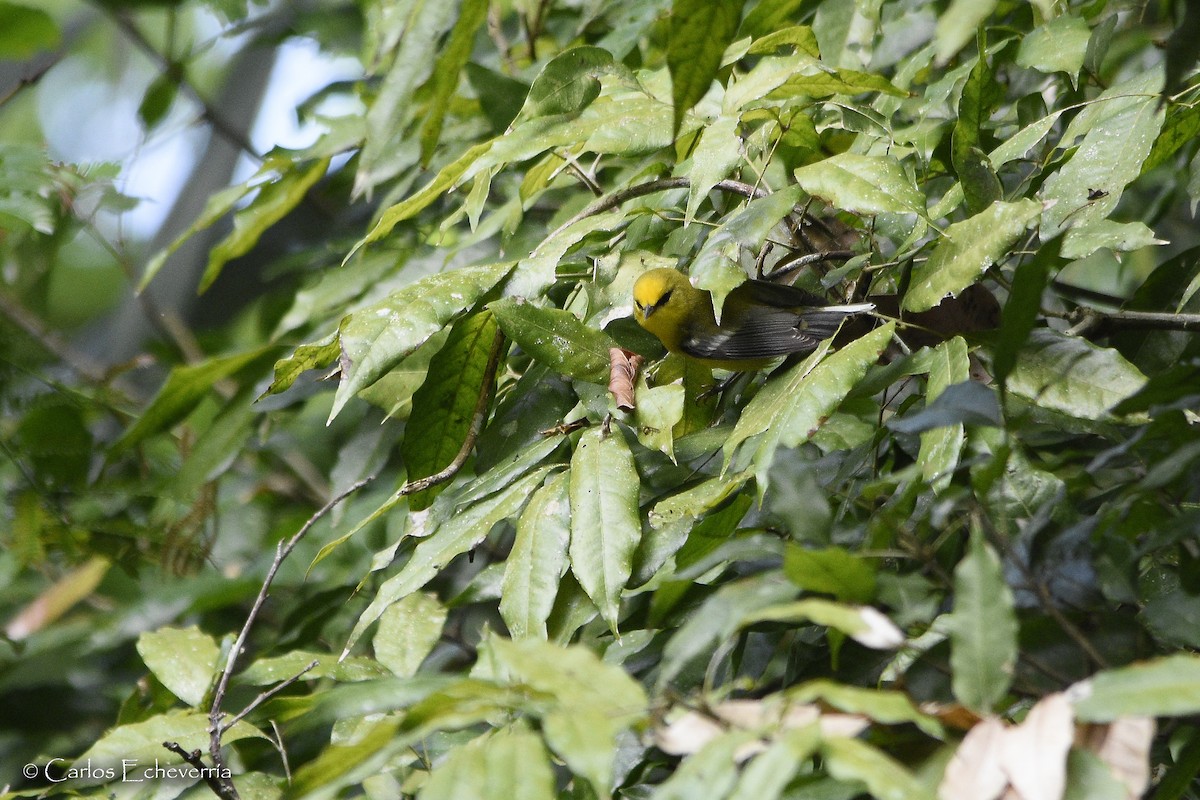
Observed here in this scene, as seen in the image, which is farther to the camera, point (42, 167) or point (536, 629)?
point (42, 167)

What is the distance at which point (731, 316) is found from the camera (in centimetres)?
150

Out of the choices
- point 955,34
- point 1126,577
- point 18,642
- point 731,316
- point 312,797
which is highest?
point 955,34

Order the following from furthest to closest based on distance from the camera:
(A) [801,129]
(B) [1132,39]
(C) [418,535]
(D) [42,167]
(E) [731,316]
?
(D) [42,167], (B) [1132,39], (E) [731,316], (A) [801,129], (C) [418,535]

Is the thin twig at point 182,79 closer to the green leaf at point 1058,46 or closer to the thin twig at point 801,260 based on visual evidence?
the thin twig at point 801,260

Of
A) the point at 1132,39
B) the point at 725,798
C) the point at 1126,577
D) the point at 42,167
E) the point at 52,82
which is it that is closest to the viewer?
the point at 725,798

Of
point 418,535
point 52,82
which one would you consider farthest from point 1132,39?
point 52,82

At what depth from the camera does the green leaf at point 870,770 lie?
0.51 m

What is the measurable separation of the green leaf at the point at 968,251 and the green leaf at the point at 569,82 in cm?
45

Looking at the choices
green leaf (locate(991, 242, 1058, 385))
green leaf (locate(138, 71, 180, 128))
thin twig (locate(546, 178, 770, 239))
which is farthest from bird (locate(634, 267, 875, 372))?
green leaf (locate(138, 71, 180, 128))

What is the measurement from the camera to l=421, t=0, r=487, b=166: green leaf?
4.38 ft

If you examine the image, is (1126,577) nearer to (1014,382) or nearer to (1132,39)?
(1014,382)

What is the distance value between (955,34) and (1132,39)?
104cm

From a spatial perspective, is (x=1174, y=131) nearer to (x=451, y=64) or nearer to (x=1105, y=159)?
(x=1105, y=159)

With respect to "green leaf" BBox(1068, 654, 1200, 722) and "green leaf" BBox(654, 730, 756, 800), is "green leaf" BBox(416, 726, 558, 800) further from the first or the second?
"green leaf" BBox(1068, 654, 1200, 722)
